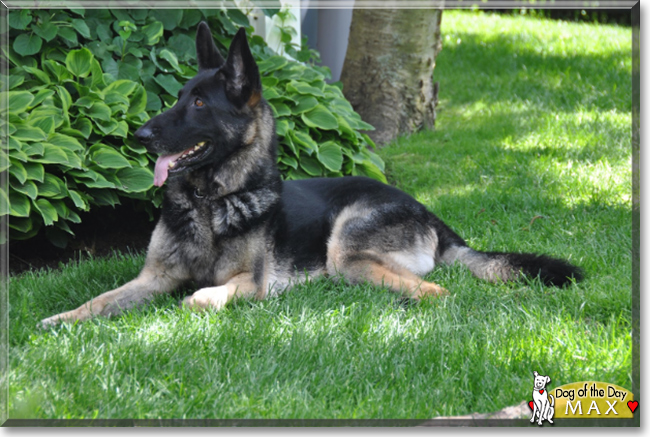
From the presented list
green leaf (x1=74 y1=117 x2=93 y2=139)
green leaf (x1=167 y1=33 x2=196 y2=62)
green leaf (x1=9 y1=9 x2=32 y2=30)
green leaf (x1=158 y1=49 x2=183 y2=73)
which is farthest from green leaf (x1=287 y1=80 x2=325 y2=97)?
green leaf (x1=9 y1=9 x2=32 y2=30)

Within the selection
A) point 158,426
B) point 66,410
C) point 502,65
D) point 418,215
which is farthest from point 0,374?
point 502,65

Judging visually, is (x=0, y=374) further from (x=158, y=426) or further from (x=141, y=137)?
(x=141, y=137)

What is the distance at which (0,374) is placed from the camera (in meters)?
2.72

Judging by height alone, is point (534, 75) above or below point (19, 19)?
below

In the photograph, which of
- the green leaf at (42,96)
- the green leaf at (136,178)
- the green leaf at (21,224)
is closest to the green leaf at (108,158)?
the green leaf at (136,178)

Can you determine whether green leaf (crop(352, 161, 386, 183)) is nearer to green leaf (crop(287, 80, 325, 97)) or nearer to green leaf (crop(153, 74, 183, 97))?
green leaf (crop(287, 80, 325, 97))

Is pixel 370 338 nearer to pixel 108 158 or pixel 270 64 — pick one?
pixel 108 158

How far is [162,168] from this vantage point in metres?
3.70

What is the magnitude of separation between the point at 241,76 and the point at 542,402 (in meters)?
2.52

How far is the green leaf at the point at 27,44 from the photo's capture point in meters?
5.04

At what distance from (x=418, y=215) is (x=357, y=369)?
1.79 meters

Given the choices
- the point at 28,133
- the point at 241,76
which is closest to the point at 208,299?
the point at 241,76

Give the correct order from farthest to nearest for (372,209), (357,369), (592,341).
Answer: (372,209)
(592,341)
(357,369)

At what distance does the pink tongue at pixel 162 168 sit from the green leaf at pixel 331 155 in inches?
88.7
